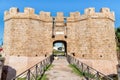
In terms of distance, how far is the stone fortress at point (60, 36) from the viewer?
20016mm

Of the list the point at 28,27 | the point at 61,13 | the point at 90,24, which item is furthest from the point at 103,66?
the point at 28,27

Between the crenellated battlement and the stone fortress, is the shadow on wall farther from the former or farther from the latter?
the crenellated battlement

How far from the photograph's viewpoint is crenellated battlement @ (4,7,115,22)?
20969 millimetres

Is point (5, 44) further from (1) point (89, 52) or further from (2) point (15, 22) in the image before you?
(1) point (89, 52)

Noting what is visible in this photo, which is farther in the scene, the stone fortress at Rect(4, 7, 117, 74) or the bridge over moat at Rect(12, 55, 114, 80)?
the stone fortress at Rect(4, 7, 117, 74)

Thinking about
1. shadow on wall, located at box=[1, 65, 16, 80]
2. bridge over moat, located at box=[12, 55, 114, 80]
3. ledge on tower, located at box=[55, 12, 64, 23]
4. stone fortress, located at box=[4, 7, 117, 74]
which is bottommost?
shadow on wall, located at box=[1, 65, 16, 80]

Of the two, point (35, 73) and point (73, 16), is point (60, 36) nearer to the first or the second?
point (73, 16)

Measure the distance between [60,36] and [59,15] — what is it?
2505 mm

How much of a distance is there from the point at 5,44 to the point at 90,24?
9719 mm

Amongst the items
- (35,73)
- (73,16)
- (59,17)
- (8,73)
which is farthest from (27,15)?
(35,73)

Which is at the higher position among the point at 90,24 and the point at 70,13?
the point at 70,13

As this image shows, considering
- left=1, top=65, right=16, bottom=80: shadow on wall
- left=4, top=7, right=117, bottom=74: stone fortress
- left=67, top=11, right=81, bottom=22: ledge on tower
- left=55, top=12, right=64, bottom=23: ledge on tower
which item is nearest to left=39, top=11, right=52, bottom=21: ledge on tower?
left=4, top=7, right=117, bottom=74: stone fortress

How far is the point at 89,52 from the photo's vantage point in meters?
20.1

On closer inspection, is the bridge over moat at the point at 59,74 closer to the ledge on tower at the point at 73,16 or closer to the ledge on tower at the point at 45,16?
the ledge on tower at the point at 73,16
